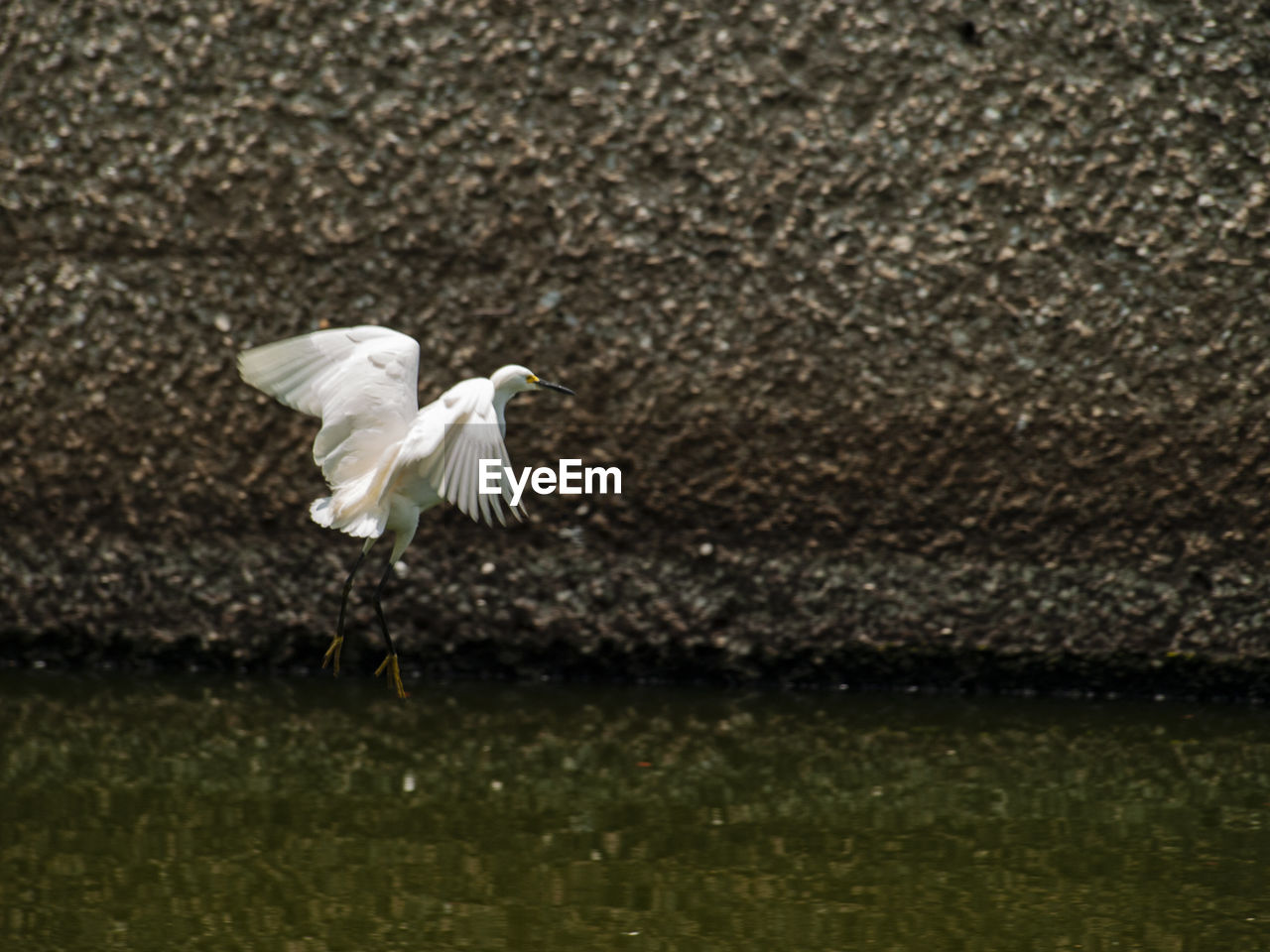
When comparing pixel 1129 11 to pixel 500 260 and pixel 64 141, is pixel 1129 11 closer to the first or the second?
pixel 500 260

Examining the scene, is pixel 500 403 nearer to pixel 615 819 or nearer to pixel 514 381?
pixel 514 381

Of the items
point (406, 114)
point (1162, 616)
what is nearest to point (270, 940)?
point (406, 114)

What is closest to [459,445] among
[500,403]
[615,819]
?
[500,403]

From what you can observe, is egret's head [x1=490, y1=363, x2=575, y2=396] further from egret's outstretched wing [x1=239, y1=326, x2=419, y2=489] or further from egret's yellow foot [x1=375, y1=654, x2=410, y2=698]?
egret's yellow foot [x1=375, y1=654, x2=410, y2=698]

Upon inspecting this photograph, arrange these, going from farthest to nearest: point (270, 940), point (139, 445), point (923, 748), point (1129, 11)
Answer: point (139, 445) → point (1129, 11) → point (923, 748) → point (270, 940)

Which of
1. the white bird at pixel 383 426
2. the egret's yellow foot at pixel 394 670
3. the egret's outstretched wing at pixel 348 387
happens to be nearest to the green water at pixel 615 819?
the egret's yellow foot at pixel 394 670

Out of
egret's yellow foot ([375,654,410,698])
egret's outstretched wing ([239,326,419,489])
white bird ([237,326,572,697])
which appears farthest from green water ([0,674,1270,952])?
egret's outstretched wing ([239,326,419,489])

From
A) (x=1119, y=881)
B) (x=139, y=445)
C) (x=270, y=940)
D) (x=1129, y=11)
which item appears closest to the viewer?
(x=270, y=940)
